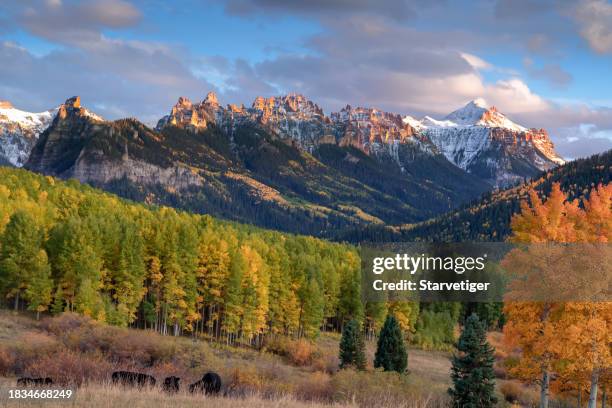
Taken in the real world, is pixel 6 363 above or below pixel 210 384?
below

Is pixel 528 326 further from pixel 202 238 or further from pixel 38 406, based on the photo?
pixel 202 238

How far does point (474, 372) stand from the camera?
4078cm

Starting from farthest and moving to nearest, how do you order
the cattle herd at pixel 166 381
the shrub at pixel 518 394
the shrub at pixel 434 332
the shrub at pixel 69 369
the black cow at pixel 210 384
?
the shrub at pixel 434 332 < the shrub at pixel 518 394 < the shrub at pixel 69 369 < the black cow at pixel 210 384 < the cattle herd at pixel 166 381

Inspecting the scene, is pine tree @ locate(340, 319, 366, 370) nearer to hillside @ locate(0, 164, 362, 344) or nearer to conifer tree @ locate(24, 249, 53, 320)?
hillside @ locate(0, 164, 362, 344)

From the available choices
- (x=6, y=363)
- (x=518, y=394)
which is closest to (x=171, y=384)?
(x=6, y=363)

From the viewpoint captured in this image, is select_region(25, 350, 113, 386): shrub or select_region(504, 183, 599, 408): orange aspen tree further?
select_region(504, 183, 599, 408): orange aspen tree

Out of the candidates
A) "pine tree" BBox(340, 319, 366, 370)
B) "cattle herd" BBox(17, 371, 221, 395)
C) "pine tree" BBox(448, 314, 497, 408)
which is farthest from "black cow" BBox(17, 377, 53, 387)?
"pine tree" BBox(340, 319, 366, 370)

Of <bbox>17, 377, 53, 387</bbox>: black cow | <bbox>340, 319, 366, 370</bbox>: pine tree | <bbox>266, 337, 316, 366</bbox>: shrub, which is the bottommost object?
<bbox>266, 337, 316, 366</bbox>: shrub

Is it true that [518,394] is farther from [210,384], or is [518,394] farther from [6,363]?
[6,363]

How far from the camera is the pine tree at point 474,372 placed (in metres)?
40.2

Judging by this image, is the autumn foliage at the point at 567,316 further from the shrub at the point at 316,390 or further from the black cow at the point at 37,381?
the black cow at the point at 37,381

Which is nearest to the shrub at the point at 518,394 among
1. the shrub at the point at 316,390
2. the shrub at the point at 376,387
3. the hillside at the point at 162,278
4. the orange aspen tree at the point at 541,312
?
the shrub at the point at 376,387

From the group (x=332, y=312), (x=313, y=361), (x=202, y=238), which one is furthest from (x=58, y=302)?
(x=332, y=312)

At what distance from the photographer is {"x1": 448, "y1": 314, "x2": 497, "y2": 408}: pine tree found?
40.2 m
